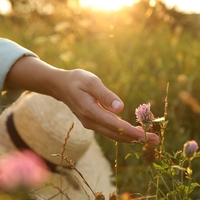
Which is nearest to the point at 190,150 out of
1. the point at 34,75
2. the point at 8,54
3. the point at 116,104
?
the point at 116,104

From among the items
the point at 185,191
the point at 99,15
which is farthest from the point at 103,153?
the point at 99,15

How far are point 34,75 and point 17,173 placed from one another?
0.33 meters

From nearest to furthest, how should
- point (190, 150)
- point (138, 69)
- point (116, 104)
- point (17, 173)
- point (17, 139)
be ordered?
1. point (190, 150)
2. point (116, 104)
3. point (17, 173)
4. point (17, 139)
5. point (138, 69)

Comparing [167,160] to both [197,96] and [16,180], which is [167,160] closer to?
[16,180]

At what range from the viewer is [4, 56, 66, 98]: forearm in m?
1.20

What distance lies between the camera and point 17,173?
1371 mm

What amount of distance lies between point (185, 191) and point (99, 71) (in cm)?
219

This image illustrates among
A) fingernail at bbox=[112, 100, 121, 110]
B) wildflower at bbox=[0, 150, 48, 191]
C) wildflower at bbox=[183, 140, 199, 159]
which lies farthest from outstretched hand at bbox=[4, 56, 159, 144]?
wildflower at bbox=[0, 150, 48, 191]

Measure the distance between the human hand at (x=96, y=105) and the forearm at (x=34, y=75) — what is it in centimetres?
4

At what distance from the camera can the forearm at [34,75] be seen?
1.20 m

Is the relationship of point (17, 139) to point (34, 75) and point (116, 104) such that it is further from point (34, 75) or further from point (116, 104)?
point (116, 104)

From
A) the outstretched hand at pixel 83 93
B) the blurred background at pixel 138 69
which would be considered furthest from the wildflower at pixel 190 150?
the blurred background at pixel 138 69

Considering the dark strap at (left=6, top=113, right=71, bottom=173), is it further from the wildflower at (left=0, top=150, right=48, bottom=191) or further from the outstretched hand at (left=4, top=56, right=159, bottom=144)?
the outstretched hand at (left=4, top=56, right=159, bottom=144)

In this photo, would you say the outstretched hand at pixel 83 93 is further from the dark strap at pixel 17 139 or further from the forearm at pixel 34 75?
the dark strap at pixel 17 139
